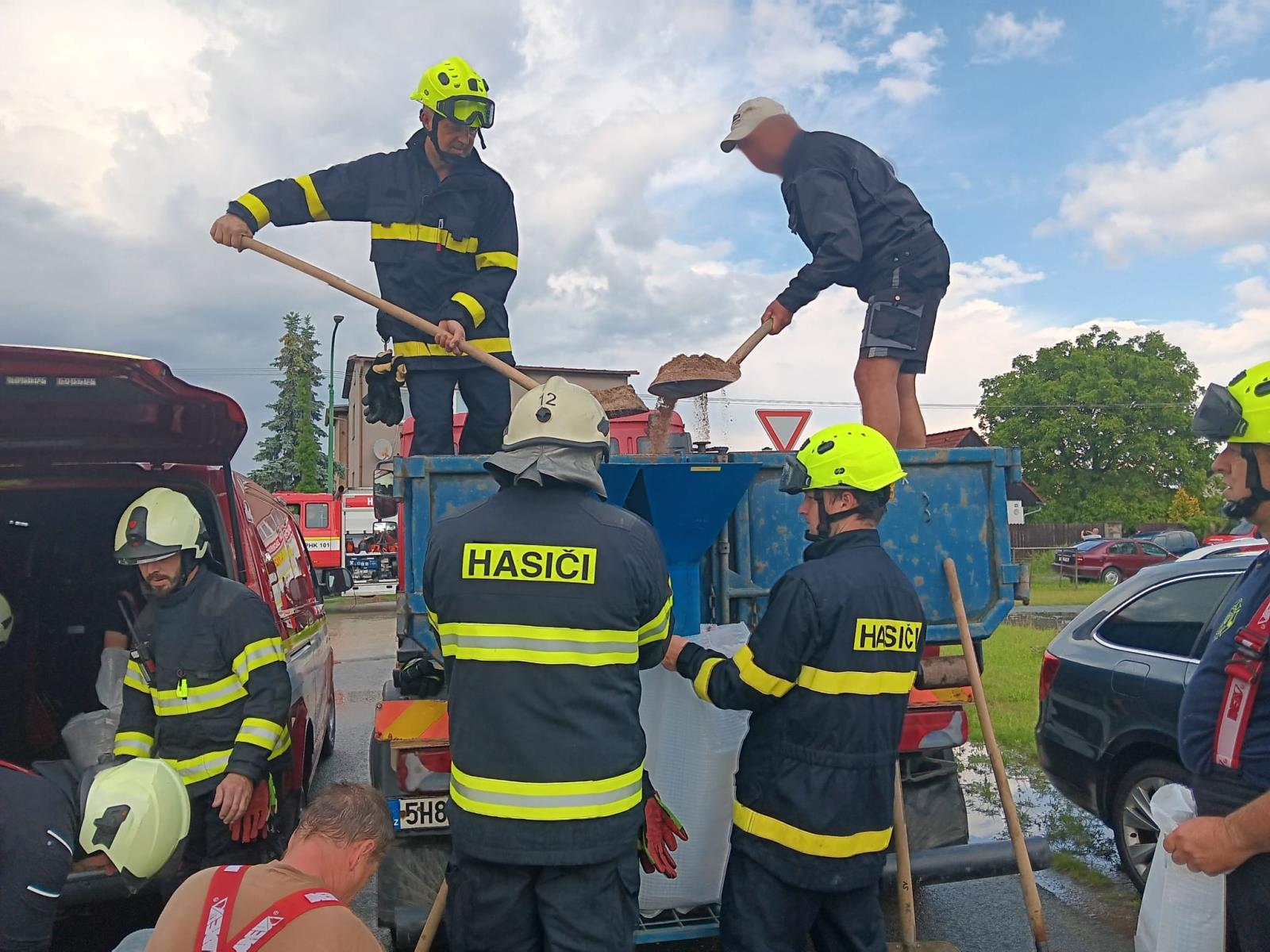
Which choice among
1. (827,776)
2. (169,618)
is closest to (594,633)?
(827,776)

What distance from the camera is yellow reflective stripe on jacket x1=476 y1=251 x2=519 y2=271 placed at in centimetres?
482

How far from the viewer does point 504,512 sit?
2465 mm

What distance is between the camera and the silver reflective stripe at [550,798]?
7.61 feet

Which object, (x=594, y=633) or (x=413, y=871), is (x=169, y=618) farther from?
(x=594, y=633)

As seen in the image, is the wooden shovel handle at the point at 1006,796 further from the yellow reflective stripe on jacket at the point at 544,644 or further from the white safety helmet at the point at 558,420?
the white safety helmet at the point at 558,420

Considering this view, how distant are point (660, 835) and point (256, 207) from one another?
3462 millimetres

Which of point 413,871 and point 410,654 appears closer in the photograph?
point 413,871

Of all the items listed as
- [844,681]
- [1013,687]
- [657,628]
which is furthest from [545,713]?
[1013,687]

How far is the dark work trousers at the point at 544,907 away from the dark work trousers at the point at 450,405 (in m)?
2.61

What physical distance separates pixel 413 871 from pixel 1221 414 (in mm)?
2866

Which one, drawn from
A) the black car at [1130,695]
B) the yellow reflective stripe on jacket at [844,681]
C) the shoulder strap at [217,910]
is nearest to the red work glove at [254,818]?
the shoulder strap at [217,910]

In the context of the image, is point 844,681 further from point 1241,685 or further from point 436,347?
point 436,347

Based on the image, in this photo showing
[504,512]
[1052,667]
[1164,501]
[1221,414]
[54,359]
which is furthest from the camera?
[1164,501]

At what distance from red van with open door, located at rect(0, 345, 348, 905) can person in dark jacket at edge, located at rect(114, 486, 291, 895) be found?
41 cm
